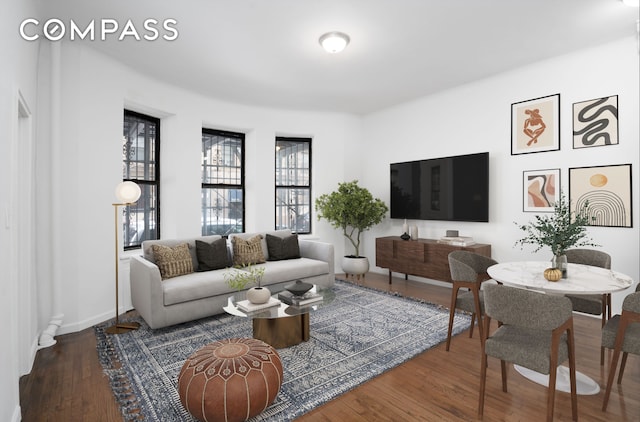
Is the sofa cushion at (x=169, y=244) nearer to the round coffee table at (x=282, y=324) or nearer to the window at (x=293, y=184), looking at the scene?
the round coffee table at (x=282, y=324)

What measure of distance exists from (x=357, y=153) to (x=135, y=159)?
12.1ft

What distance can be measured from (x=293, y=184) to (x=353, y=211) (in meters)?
1.31

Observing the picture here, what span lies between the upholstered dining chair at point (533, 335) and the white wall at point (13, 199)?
266cm

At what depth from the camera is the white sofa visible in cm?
327

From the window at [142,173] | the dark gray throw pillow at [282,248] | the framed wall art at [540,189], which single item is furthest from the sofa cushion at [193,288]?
the framed wall art at [540,189]

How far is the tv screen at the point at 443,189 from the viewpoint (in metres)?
4.56

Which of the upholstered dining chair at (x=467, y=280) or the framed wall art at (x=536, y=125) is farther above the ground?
the framed wall art at (x=536, y=125)

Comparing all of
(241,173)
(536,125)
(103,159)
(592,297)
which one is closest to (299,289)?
(592,297)

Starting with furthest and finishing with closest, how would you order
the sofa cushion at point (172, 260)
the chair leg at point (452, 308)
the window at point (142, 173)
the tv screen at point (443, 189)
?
the tv screen at point (443, 189) < the window at point (142, 173) < the sofa cushion at point (172, 260) < the chair leg at point (452, 308)

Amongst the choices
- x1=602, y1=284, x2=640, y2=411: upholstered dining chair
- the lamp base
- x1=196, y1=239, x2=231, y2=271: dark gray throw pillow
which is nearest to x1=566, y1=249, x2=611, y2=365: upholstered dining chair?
x1=602, y1=284, x2=640, y2=411: upholstered dining chair

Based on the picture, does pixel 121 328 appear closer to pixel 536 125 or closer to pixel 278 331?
pixel 278 331

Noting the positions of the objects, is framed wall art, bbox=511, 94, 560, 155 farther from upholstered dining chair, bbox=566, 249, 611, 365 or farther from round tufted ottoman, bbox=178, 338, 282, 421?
round tufted ottoman, bbox=178, 338, 282, 421

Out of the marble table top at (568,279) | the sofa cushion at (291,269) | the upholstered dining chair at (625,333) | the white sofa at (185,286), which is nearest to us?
the upholstered dining chair at (625,333)

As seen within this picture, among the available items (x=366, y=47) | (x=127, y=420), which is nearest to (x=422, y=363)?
(x=127, y=420)
